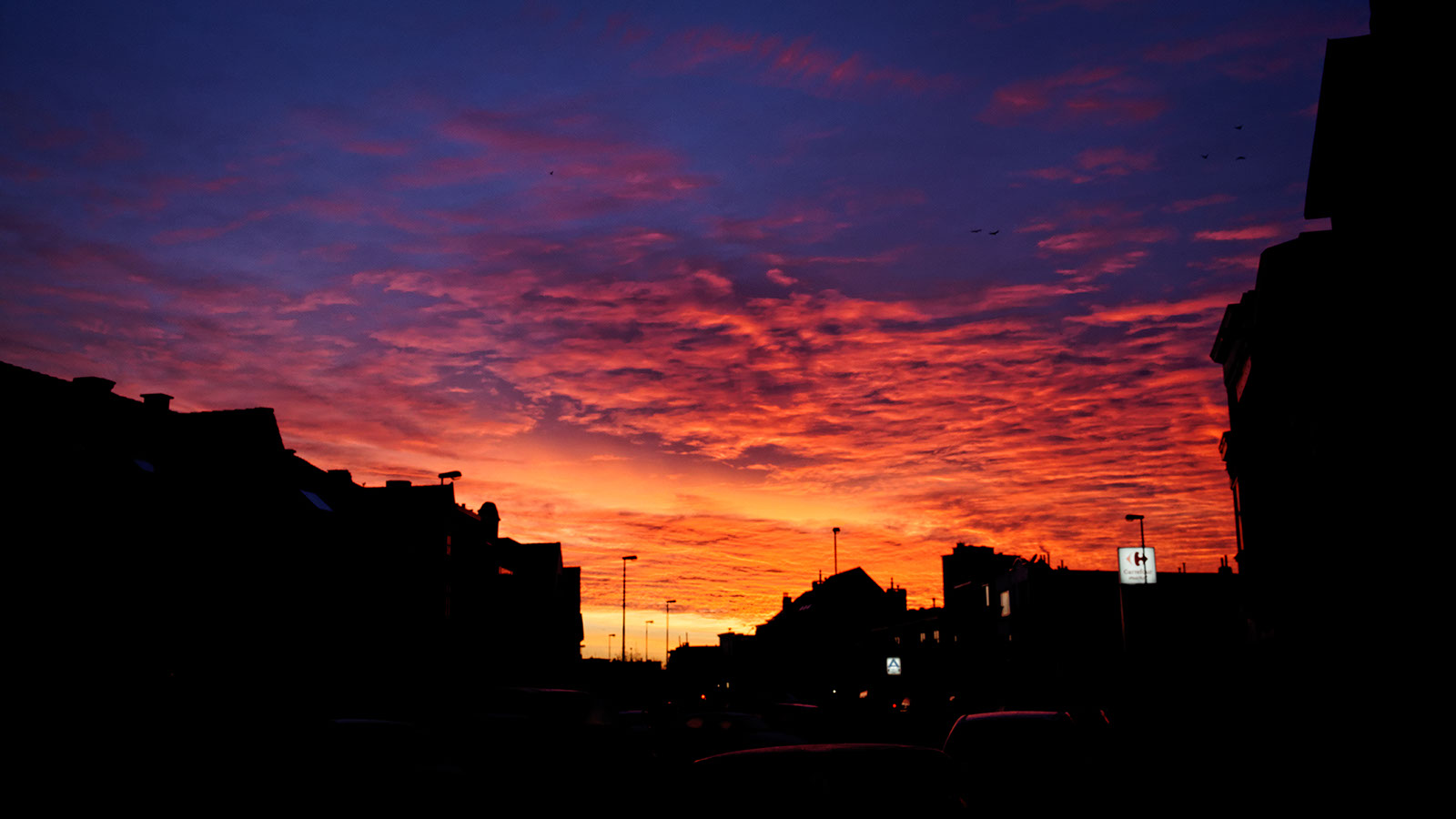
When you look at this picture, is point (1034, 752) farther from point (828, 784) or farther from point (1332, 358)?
point (1332, 358)

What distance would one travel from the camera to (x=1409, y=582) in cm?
2522

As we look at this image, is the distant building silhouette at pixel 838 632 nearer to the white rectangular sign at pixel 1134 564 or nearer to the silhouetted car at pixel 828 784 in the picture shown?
the white rectangular sign at pixel 1134 564

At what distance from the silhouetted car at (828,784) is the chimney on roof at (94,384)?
94.3 feet

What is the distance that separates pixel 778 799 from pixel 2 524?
25560 mm

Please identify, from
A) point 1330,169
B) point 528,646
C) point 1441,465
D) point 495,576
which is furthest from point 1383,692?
point 528,646

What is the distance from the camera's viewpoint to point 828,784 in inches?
268

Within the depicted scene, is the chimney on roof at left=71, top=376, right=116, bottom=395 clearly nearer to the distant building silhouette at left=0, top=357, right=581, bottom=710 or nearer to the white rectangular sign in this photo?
the distant building silhouette at left=0, top=357, right=581, bottom=710

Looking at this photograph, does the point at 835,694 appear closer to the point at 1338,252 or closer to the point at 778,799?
the point at 1338,252

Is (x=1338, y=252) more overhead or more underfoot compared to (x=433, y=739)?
more overhead

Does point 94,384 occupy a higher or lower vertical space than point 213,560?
higher

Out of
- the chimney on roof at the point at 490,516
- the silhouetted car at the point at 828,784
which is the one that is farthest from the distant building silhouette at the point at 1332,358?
the chimney on roof at the point at 490,516

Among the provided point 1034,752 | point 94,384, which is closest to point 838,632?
point 94,384

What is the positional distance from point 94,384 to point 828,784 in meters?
30.2

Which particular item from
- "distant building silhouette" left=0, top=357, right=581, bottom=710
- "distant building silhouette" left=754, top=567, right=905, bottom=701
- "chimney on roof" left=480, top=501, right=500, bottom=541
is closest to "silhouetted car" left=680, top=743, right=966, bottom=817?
"distant building silhouette" left=0, top=357, right=581, bottom=710
